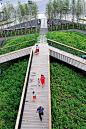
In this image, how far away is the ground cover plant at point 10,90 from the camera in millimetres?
12391

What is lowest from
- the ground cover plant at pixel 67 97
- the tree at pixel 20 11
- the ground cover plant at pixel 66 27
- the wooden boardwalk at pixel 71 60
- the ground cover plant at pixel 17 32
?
the ground cover plant at pixel 67 97

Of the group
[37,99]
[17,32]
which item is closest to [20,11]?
[17,32]

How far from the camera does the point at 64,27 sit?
3538cm

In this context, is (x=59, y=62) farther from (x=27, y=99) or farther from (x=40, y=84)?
(x=27, y=99)

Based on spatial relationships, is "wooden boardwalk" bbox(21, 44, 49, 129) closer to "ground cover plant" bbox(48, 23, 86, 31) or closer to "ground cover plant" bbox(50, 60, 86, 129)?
"ground cover plant" bbox(50, 60, 86, 129)

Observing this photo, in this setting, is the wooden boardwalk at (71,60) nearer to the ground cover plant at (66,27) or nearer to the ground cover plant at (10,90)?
the ground cover plant at (10,90)

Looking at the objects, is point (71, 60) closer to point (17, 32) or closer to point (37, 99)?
point (37, 99)

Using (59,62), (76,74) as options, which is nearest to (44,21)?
(59,62)

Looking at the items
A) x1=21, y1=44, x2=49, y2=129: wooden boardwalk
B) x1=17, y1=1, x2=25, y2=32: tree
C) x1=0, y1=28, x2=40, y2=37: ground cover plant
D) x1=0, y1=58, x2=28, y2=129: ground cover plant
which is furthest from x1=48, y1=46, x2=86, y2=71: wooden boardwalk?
x1=17, y1=1, x2=25, y2=32: tree

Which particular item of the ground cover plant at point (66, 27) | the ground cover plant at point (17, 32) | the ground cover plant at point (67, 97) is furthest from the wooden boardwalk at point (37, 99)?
the ground cover plant at point (66, 27)

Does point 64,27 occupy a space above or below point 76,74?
above

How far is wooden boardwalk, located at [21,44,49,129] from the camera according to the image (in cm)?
1019

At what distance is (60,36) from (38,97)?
15.5 m

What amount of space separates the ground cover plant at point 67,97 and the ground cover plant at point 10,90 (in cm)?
356
